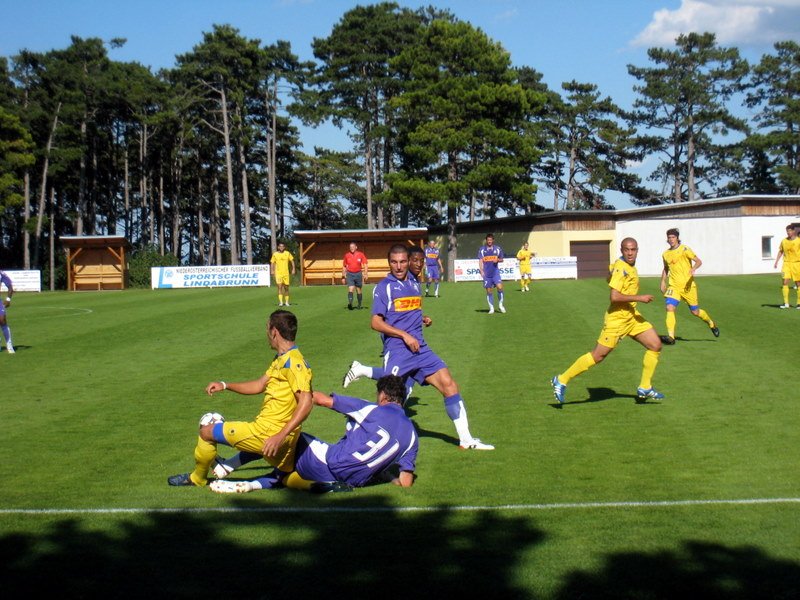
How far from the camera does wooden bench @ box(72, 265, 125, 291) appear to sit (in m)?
52.0

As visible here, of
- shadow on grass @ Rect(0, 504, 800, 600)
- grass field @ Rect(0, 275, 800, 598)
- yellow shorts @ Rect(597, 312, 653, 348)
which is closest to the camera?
shadow on grass @ Rect(0, 504, 800, 600)

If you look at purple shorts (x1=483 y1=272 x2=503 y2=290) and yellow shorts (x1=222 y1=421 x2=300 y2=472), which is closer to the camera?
yellow shorts (x1=222 y1=421 x2=300 y2=472)

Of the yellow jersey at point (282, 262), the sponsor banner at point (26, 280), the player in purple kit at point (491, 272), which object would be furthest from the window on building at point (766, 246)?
the sponsor banner at point (26, 280)

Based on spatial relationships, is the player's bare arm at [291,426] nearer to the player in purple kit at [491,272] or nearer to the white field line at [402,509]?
the white field line at [402,509]

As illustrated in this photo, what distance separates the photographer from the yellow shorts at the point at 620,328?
10.7 metres

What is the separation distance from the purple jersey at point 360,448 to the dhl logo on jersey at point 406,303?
6.41 ft

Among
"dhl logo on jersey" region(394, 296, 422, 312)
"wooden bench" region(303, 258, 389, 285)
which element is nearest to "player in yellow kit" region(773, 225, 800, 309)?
"dhl logo on jersey" region(394, 296, 422, 312)

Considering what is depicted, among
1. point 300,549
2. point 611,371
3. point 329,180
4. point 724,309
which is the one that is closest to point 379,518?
point 300,549

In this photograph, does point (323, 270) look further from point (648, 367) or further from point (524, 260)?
point (648, 367)

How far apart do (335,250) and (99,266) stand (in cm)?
1419

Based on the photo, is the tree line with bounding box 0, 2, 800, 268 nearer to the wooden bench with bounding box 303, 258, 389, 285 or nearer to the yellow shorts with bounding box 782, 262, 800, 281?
the wooden bench with bounding box 303, 258, 389, 285

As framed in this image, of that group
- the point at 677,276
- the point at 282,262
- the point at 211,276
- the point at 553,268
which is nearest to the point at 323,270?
the point at 211,276

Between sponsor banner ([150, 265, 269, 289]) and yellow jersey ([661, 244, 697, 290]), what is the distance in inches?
1214

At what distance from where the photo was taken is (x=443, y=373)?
870 cm
